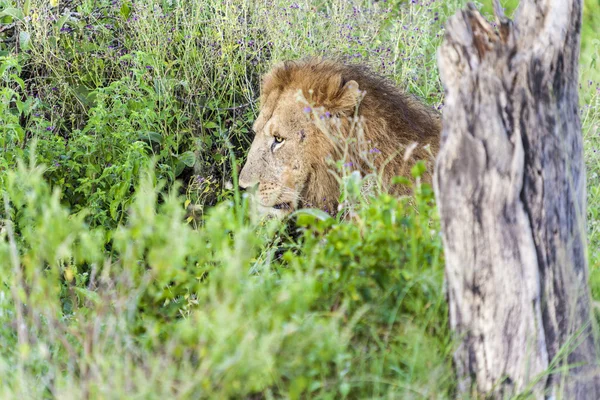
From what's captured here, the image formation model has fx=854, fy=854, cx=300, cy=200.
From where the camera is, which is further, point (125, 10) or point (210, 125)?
point (125, 10)

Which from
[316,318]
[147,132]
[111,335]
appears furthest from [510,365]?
[147,132]

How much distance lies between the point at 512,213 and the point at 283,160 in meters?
2.29

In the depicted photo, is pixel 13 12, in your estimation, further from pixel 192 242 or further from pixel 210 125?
pixel 192 242

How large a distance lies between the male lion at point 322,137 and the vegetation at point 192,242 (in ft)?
1.93

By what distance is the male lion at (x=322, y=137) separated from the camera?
4.75 meters

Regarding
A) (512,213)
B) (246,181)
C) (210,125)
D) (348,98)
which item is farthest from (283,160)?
(512,213)

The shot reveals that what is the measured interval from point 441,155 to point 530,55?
0.44m

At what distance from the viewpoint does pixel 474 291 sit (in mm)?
2750

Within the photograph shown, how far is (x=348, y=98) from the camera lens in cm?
469

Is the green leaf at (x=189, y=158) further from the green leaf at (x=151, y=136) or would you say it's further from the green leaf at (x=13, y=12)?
the green leaf at (x=13, y=12)

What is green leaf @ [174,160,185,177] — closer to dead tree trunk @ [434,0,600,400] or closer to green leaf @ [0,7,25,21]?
green leaf @ [0,7,25,21]

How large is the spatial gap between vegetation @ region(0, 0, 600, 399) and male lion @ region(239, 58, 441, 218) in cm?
59

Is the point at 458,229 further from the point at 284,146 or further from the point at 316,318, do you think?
the point at 284,146

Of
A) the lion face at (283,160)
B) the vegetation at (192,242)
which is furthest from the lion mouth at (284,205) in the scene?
the vegetation at (192,242)
